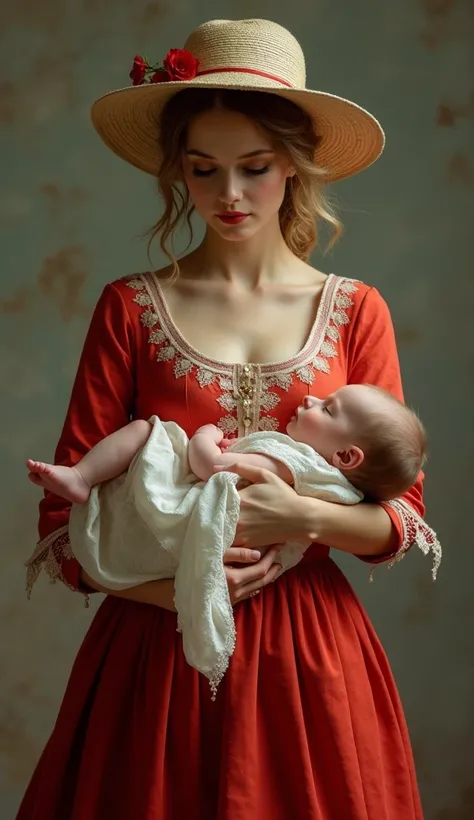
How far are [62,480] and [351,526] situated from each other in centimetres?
44

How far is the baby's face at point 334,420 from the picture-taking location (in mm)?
1813

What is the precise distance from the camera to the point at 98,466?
5.99 feet

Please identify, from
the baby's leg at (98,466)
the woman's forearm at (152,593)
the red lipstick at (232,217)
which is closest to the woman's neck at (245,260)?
the red lipstick at (232,217)

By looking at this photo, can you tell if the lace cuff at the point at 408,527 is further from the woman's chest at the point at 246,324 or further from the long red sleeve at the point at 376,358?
the woman's chest at the point at 246,324

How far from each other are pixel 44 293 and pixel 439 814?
5.18 feet

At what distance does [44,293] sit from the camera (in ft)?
9.58

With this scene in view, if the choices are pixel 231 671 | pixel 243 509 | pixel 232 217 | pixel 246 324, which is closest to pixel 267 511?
pixel 243 509

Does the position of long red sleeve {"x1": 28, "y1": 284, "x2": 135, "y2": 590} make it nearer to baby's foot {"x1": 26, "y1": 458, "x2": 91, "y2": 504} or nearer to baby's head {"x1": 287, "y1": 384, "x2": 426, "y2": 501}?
baby's foot {"x1": 26, "y1": 458, "x2": 91, "y2": 504}

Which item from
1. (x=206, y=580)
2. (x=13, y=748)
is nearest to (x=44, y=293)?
(x=13, y=748)

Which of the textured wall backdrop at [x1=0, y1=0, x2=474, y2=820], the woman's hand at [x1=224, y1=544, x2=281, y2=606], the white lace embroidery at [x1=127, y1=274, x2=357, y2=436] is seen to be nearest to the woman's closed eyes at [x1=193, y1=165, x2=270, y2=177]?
the white lace embroidery at [x1=127, y1=274, x2=357, y2=436]

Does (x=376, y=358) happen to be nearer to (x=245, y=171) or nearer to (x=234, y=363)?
(x=234, y=363)

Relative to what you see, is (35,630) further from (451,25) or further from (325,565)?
(451,25)

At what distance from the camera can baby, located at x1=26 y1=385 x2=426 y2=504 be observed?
180cm

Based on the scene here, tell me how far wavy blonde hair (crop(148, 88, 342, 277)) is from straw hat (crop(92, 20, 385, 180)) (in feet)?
0.09
